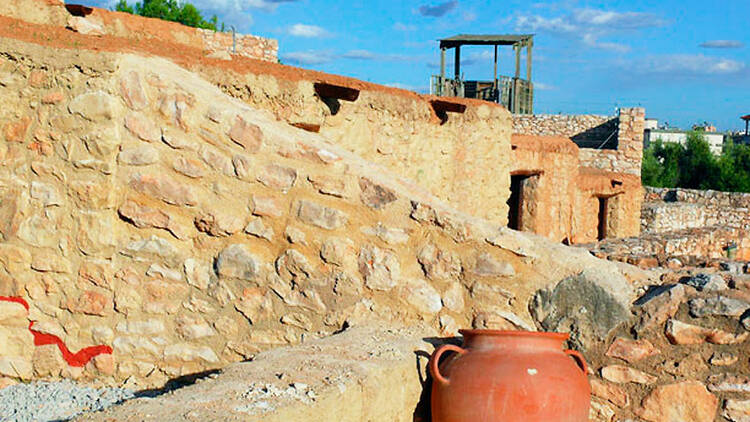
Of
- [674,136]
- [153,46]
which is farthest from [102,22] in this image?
[674,136]

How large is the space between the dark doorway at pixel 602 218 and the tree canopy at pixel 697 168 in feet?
57.8

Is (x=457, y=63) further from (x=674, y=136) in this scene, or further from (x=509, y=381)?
(x=674, y=136)

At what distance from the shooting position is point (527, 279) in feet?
12.7

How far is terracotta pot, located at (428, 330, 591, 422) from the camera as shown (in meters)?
3.04

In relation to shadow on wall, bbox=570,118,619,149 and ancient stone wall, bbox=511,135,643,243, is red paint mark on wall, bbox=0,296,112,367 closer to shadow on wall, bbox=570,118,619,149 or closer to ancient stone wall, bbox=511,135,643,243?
ancient stone wall, bbox=511,135,643,243

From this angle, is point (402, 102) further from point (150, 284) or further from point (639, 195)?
point (639, 195)

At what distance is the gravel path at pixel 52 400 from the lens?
332 centimetres

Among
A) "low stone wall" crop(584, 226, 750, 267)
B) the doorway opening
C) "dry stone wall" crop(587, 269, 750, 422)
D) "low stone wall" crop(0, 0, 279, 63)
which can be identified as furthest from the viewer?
the doorway opening

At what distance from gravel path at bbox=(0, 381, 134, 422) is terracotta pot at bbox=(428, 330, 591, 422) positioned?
1.61 metres

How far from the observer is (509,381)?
3064 mm

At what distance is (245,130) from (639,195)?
464 inches

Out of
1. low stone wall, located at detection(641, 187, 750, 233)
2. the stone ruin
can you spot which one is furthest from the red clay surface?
low stone wall, located at detection(641, 187, 750, 233)

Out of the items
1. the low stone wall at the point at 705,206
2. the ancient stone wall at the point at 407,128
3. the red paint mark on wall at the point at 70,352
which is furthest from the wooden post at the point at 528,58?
the red paint mark on wall at the point at 70,352

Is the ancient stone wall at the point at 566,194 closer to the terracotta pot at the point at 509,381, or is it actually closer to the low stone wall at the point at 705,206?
the low stone wall at the point at 705,206
